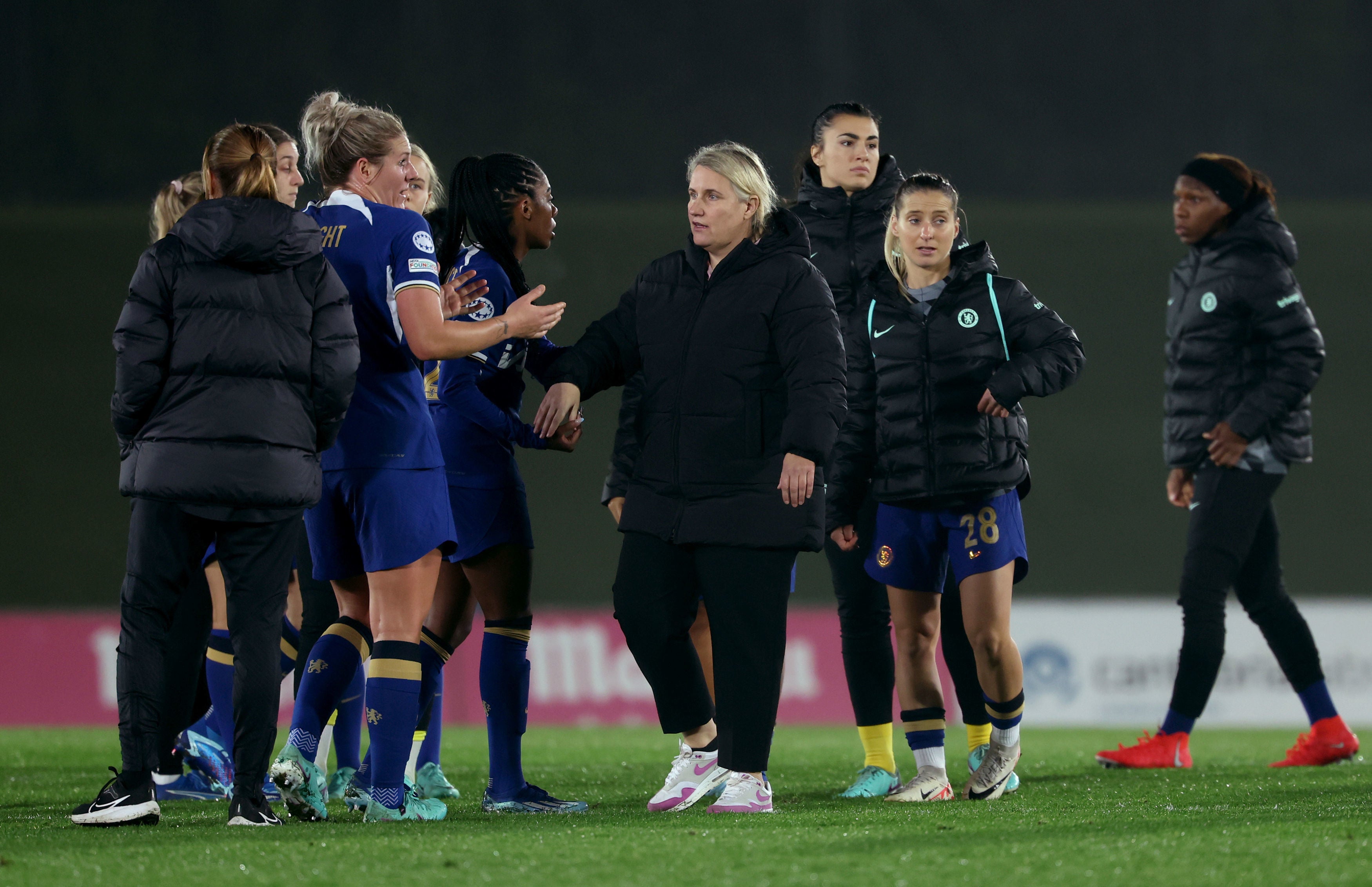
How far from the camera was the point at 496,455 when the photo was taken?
13.2 feet

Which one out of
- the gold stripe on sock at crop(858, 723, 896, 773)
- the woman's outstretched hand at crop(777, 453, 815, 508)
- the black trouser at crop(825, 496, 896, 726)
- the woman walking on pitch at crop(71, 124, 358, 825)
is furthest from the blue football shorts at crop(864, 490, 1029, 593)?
the woman walking on pitch at crop(71, 124, 358, 825)

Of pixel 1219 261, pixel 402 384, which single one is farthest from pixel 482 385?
pixel 1219 261

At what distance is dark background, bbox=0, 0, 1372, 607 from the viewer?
12.0 metres

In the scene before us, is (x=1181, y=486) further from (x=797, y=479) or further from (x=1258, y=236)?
(x=797, y=479)

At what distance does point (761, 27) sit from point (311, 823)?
10960mm

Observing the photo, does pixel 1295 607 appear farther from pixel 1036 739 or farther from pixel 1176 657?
pixel 1176 657

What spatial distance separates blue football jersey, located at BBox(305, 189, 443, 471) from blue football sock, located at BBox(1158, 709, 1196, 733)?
3.10m

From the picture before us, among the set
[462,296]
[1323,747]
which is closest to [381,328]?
[462,296]

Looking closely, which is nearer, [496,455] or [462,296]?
→ [462,296]

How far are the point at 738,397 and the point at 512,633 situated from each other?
3.05ft

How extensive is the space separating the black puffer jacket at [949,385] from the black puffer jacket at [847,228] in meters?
0.26

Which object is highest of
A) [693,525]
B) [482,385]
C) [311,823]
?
[482,385]

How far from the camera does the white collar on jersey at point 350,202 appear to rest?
371cm

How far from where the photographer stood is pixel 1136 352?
12719 mm
